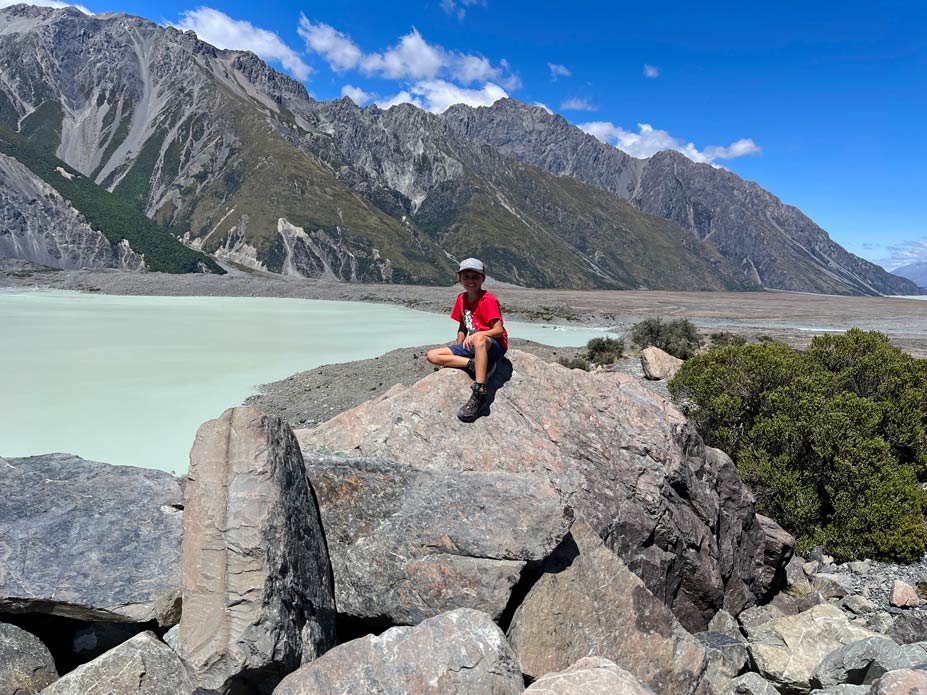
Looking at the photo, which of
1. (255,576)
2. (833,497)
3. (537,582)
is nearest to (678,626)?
(537,582)

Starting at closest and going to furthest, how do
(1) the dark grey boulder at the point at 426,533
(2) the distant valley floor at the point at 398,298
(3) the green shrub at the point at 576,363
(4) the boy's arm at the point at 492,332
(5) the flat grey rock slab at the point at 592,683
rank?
(5) the flat grey rock slab at the point at 592,683 < (1) the dark grey boulder at the point at 426,533 < (4) the boy's arm at the point at 492,332 < (3) the green shrub at the point at 576,363 < (2) the distant valley floor at the point at 398,298

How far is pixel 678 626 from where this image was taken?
622 centimetres

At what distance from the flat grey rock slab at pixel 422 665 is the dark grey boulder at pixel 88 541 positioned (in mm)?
1711

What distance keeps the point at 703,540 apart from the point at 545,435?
2.97m

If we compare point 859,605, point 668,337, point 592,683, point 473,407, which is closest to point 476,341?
point 473,407

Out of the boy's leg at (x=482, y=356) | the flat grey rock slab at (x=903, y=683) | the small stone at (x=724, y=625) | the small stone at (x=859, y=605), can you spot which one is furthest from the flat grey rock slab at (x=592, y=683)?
the small stone at (x=859, y=605)

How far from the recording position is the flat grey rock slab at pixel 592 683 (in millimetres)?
4336

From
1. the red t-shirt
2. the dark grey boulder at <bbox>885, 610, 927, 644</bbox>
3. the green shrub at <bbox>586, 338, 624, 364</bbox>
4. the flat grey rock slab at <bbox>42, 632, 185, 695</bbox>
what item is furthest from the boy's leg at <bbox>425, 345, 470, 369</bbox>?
the green shrub at <bbox>586, 338, 624, 364</bbox>

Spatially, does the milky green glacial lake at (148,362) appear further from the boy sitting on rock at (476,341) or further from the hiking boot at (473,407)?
the hiking boot at (473,407)

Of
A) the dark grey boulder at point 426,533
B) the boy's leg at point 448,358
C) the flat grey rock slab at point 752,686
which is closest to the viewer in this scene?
the dark grey boulder at point 426,533

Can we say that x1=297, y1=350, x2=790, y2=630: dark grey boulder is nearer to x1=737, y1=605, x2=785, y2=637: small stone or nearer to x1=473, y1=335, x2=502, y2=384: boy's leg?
x1=737, y1=605, x2=785, y2=637: small stone

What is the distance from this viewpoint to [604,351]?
129ft

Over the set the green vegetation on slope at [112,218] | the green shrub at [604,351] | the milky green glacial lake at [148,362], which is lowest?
the milky green glacial lake at [148,362]

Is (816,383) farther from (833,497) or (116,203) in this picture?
(116,203)
